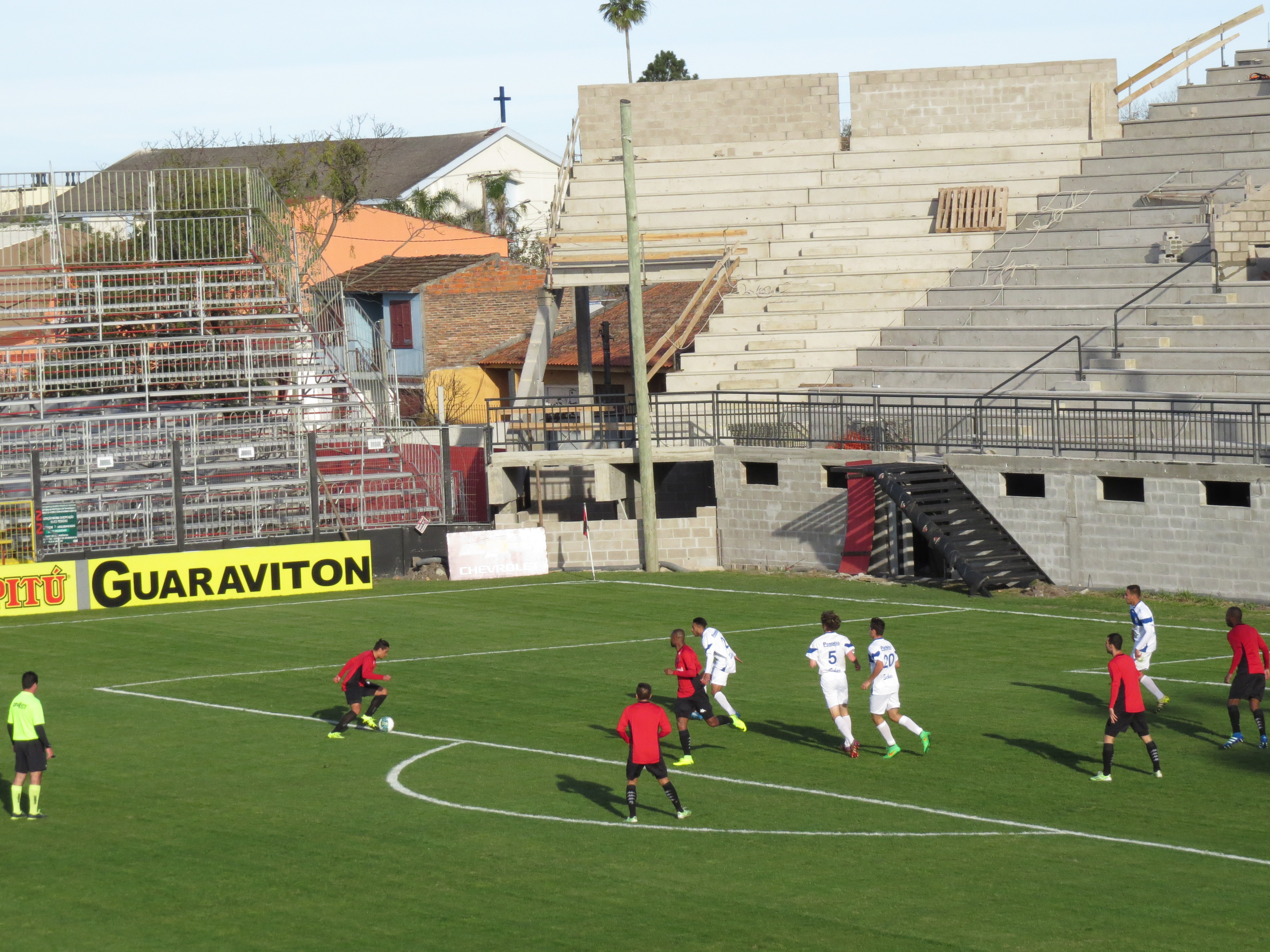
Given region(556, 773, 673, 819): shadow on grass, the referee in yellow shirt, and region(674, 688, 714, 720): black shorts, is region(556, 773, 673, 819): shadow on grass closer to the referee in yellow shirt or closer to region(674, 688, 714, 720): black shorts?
Result: region(674, 688, 714, 720): black shorts

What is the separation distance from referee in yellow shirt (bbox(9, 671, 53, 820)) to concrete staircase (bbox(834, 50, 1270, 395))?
1017 inches

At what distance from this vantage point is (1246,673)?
1898 cm

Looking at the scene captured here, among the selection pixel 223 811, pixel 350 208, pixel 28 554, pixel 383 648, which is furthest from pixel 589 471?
pixel 350 208

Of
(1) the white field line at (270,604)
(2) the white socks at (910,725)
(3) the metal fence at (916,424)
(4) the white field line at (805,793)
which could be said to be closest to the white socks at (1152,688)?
(2) the white socks at (910,725)

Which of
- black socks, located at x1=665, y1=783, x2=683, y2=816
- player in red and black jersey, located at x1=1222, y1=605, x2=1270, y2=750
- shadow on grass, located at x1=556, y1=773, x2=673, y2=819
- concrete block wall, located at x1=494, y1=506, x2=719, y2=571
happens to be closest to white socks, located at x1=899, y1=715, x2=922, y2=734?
shadow on grass, located at x1=556, y1=773, x2=673, y2=819

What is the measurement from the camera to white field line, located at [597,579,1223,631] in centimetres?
2781

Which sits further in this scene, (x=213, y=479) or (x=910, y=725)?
(x=213, y=479)

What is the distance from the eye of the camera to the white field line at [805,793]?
49.8 feet

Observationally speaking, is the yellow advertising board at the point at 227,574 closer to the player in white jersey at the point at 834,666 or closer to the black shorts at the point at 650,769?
the player in white jersey at the point at 834,666

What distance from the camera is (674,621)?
94.6ft

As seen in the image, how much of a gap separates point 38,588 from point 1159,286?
26159 millimetres

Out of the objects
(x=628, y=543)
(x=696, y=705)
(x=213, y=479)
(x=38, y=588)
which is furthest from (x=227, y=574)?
(x=696, y=705)

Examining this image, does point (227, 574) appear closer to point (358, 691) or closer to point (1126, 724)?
point (358, 691)

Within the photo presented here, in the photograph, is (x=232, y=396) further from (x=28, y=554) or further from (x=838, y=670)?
(x=838, y=670)
